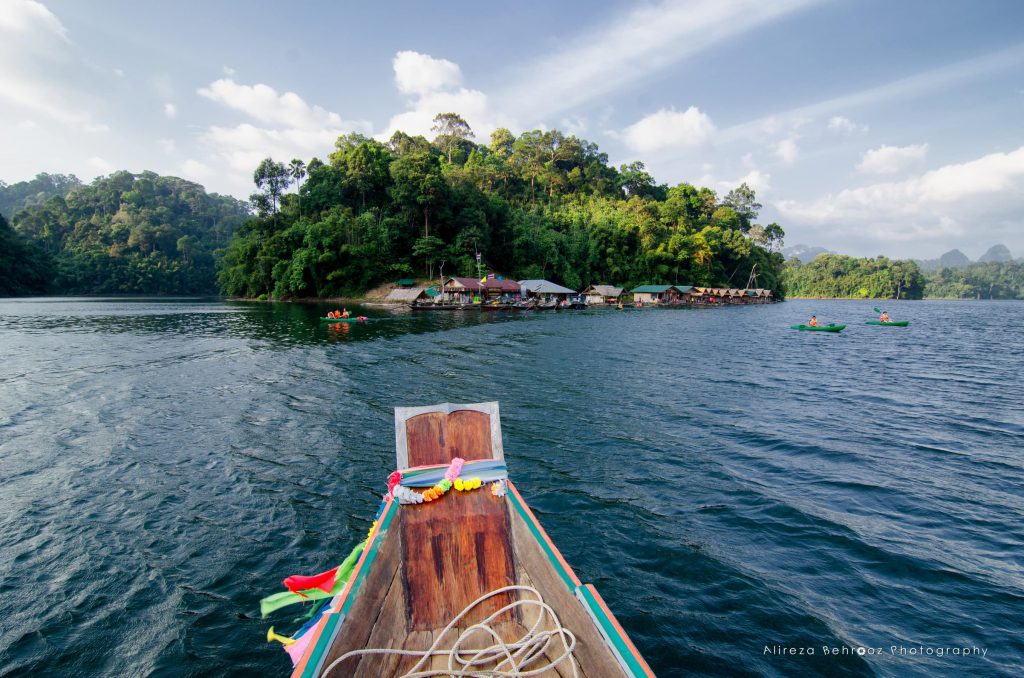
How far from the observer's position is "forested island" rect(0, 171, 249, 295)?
78375mm

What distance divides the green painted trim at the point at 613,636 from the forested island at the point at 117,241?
10495 cm

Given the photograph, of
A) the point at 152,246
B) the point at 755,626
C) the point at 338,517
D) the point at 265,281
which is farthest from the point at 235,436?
the point at 152,246

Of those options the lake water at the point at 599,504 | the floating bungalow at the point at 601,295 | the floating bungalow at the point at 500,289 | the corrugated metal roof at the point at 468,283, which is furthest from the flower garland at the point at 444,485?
the floating bungalow at the point at 601,295

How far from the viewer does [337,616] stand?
342cm

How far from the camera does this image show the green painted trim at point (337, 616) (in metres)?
2.98

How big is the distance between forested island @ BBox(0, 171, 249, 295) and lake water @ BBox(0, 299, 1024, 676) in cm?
8969

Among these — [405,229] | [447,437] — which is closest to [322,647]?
[447,437]

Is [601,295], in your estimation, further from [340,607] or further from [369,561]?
[340,607]

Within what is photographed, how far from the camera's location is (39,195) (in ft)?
470

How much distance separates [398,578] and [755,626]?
12.6 feet

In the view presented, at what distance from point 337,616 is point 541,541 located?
182 centimetres

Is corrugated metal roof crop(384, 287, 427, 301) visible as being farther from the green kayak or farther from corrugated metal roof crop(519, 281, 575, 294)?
the green kayak

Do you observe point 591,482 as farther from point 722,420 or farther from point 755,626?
point 722,420

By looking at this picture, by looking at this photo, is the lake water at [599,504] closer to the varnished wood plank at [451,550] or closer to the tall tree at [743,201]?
A: the varnished wood plank at [451,550]
